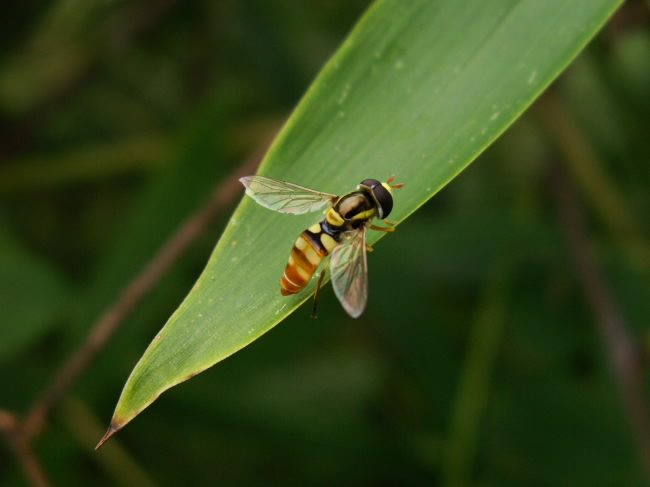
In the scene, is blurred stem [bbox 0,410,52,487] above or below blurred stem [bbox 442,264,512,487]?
above

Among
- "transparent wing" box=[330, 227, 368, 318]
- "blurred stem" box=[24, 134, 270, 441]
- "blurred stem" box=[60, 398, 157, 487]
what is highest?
"blurred stem" box=[24, 134, 270, 441]

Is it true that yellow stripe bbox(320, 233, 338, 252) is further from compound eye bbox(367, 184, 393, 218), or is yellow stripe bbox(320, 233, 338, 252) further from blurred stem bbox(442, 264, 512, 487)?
blurred stem bbox(442, 264, 512, 487)

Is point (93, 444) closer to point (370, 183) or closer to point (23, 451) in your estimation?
point (23, 451)

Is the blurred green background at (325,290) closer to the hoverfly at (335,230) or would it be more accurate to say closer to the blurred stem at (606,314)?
the blurred stem at (606,314)

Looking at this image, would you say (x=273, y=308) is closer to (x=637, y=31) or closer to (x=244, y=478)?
(x=637, y=31)

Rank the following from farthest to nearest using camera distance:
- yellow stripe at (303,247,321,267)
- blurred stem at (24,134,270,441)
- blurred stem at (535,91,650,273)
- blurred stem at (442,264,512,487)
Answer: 1. blurred stem at (535,91,650,273)
2. blurred stem at (442,264,512,487)
3. blurred stem at (24,134,270,441)
4. yellow stripe at (303,247,321,267)

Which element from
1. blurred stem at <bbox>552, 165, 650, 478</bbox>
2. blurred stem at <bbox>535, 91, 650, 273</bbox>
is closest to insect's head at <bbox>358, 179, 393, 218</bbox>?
blurred stem at <bbox>552, 165, 650, 478</bbox>

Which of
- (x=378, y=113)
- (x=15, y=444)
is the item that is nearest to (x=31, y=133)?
(x=15, y=444)
